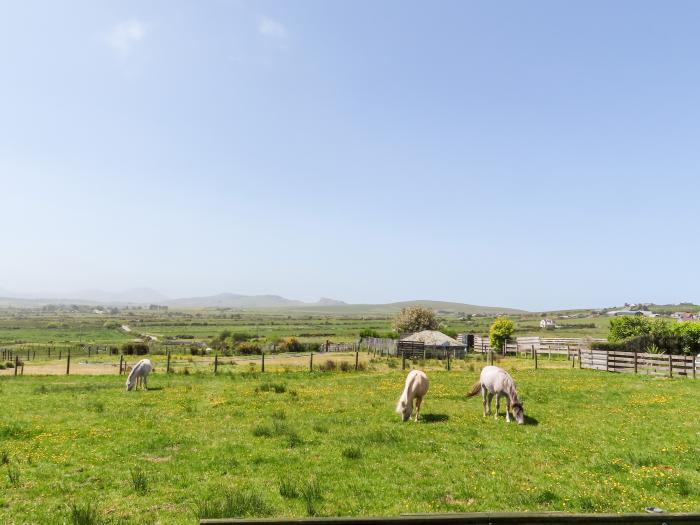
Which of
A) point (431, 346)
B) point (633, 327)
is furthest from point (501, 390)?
point (633, 327)

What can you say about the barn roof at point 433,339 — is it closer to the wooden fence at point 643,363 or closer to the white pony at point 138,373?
the wooden fence at point 643,363

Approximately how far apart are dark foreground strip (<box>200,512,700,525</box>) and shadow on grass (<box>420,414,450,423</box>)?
12868 mm

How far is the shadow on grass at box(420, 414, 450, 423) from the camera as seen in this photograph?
17250 millimetres

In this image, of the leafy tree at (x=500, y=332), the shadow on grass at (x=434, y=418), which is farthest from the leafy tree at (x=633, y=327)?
the shadow on grass at (x=434, y=418)

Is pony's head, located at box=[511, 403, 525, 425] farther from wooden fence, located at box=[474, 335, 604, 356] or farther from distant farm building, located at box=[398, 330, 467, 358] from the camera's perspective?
distant farm building, located at box=[398, 330, 467, 358]

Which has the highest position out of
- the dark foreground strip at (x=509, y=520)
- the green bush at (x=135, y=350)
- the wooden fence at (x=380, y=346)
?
the dark foreground strip at (x=509, y=520)

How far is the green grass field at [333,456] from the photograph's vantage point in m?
9.27

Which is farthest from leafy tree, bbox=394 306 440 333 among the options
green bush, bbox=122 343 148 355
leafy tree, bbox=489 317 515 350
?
green bush, bbox=122 343 148 355

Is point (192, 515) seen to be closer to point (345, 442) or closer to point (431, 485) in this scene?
A: point (431, 485)

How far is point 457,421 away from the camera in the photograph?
17234mm

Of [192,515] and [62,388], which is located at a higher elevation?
[192,515]

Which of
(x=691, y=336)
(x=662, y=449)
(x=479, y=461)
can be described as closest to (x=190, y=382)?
(x=479, y=461)

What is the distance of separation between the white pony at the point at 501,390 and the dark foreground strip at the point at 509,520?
1256 centimetres

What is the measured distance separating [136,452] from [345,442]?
592cm
